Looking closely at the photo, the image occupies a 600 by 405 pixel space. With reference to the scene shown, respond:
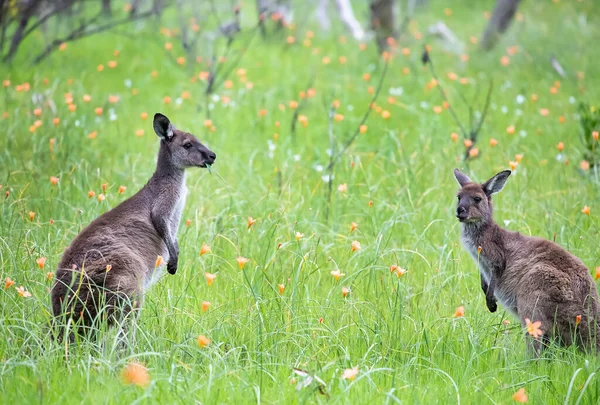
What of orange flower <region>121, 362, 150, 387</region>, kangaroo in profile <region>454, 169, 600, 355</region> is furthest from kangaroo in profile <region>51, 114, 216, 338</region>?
kangaroo in profile <region>454, 169, 600, 355</region>

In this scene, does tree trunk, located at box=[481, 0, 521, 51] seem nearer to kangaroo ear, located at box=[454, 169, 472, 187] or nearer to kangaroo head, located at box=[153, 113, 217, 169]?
kangaroo ear, located at box=[454, 169, 472, 187]

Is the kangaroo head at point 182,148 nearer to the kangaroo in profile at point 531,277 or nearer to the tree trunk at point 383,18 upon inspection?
the kangaroo in profile at point 531,277

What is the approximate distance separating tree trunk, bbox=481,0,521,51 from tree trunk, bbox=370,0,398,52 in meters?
1.87

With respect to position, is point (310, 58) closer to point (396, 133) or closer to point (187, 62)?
point (187, 62)

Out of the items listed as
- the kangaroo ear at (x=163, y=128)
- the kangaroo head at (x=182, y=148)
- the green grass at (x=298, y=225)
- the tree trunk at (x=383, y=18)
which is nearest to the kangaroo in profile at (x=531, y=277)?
the green grass at (x=298, y=225)

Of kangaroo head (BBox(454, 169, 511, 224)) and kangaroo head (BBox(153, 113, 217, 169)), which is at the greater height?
kangaroo head (BBox(153, 113, 217, 169))

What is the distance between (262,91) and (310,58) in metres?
2.08

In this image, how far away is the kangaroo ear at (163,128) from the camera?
5.38m

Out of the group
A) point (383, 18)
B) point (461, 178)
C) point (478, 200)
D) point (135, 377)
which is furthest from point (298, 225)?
point (383, 18)

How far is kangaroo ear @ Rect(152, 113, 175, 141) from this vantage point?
212 inches

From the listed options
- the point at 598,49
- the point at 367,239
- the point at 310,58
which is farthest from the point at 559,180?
the point at 598,49

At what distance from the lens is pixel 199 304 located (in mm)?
4957

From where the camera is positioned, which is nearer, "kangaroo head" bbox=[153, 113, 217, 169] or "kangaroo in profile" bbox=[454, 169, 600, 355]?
"kangaroo in profile" bbox=[454, 169, 600, 355]

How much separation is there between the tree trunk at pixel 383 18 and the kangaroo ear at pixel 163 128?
8.04 m
